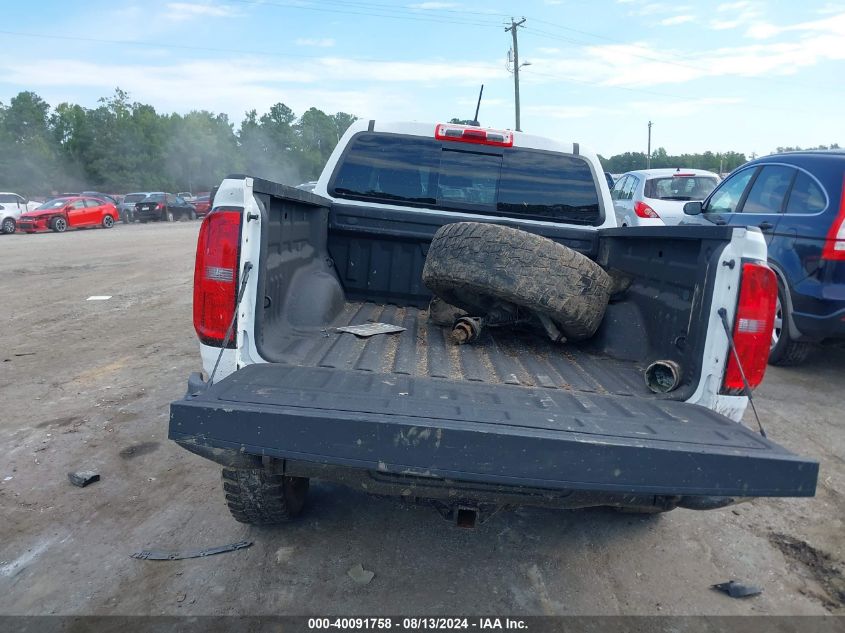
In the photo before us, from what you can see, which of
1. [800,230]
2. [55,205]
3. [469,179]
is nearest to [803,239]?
[800,230]

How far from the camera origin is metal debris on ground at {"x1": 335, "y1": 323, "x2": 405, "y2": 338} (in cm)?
342

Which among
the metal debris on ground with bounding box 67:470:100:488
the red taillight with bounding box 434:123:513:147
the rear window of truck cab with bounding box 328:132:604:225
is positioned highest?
the red taillight with bounding box 434:123:513:147

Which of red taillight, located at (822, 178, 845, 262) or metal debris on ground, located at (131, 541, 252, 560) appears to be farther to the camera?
red taillight, located at (822, 178, 845, 262)

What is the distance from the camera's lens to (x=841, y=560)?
3.05 metres

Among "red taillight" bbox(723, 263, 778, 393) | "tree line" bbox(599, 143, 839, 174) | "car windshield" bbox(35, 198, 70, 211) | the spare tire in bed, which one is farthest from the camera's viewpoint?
"tree line" bbox(599, 143, 839, 174)

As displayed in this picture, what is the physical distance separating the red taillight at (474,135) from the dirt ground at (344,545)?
8.24ft

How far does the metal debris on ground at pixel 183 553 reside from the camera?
9.65ft

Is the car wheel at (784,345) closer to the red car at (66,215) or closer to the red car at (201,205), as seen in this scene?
the red car at (66,215)

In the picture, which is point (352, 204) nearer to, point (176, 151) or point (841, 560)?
point (841, 560)

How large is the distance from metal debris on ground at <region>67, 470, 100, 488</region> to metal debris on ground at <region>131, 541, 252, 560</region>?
0.90 m

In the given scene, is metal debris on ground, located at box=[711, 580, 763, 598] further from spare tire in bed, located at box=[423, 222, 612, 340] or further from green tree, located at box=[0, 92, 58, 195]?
green tree, located at box=[0, 92, 58, 195]

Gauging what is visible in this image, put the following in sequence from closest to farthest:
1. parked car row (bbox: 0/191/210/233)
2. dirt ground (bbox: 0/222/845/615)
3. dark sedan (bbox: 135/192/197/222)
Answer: dirt ground (bbox: 0/222/845/615), parked car row (bbox: 0/191/210/233), dark sedan (bbox: 135/192/197/222)

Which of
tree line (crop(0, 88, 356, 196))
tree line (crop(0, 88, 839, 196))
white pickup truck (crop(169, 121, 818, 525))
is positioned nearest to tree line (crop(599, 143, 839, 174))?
tree line (crop(0, 88, 839, 196))

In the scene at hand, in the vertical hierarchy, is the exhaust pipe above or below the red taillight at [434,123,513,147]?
below
